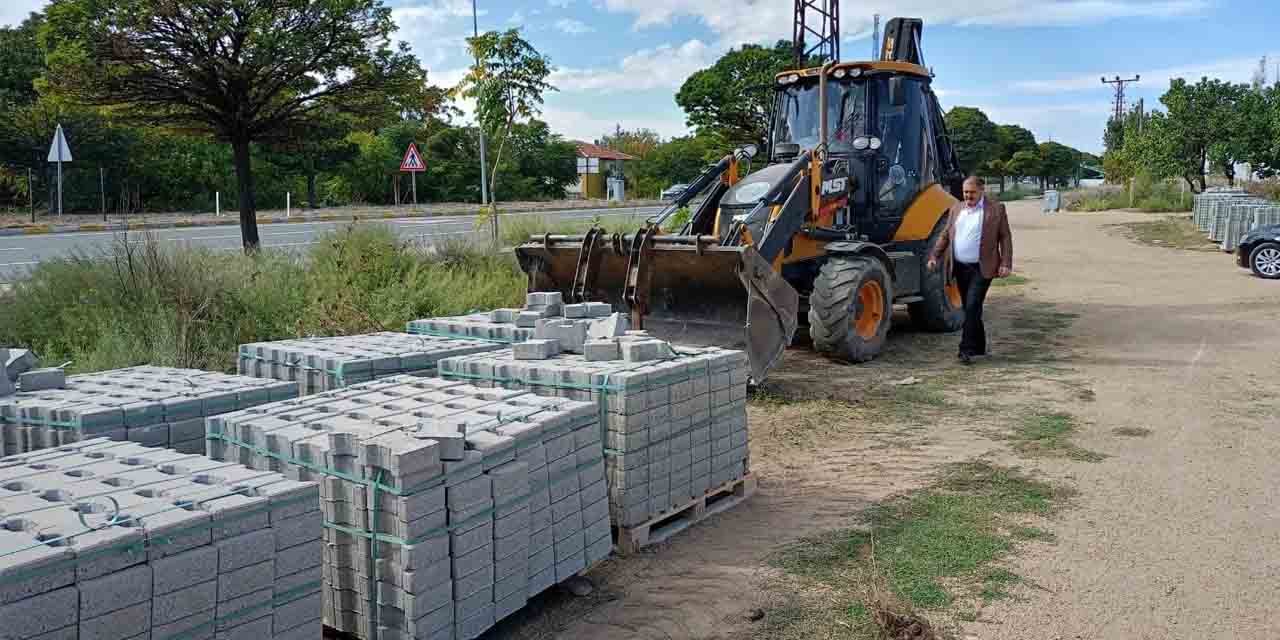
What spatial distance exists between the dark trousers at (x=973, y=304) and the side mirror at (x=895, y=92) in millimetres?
1971

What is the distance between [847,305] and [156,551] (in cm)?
741

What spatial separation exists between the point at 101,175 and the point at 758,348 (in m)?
32.8

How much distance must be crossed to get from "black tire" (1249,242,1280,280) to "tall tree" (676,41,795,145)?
533 inches

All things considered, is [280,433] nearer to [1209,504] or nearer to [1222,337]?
[1209,504]

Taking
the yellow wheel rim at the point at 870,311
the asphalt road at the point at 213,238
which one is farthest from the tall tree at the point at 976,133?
the yellow wheel rim at the point at 870,311

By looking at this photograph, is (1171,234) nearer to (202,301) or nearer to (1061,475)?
(1061,475)

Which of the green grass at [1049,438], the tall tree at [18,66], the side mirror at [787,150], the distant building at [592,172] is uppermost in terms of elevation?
the tall tree at [18,66]

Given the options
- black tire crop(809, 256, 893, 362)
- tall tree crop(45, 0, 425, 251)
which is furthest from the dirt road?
tall tree crop(45, 0, 425, 251)

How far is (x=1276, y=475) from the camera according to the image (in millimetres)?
6496

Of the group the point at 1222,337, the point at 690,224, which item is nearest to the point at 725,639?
the point at 690,224

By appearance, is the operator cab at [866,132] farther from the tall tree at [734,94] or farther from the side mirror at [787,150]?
the tall tree at [734,94]

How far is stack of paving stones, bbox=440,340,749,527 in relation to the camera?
525 centimetres

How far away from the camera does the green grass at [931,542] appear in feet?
15.9

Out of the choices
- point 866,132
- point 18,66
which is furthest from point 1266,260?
point 18,66
